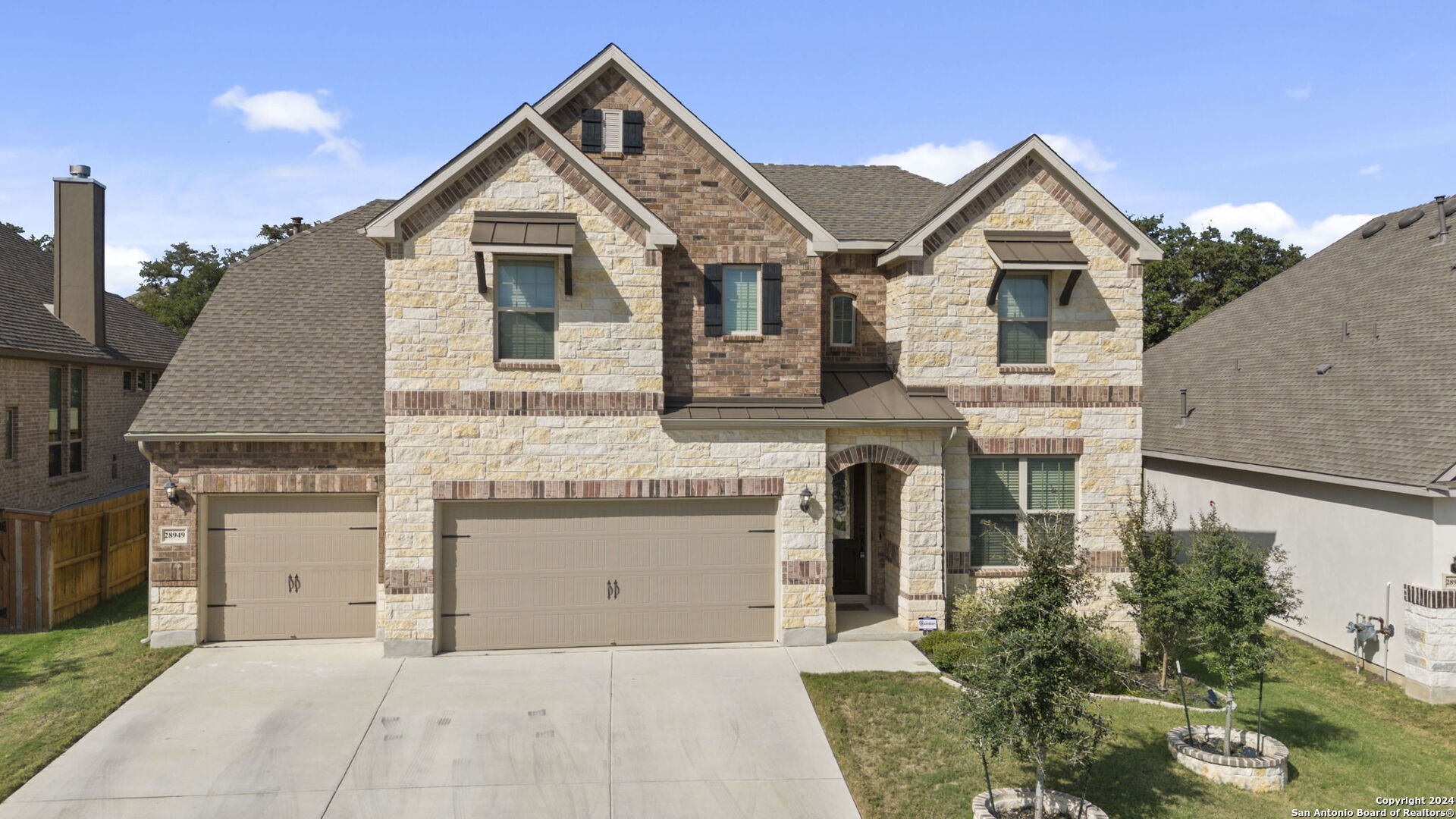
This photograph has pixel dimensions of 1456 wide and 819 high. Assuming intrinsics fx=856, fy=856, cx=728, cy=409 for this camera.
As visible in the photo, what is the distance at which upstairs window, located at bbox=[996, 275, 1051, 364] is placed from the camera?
576 inches

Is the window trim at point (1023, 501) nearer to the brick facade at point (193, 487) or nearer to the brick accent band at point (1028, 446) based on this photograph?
the brick accent band at point (1028, 446)

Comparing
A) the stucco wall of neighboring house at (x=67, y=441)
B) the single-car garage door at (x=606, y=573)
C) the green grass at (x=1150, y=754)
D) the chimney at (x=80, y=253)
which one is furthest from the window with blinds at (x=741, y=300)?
the chimney at (x=80, y=253)

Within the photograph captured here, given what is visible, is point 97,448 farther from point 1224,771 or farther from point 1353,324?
point 1353,324

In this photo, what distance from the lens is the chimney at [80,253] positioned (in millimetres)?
19094

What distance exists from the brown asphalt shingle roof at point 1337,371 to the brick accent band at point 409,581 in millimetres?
14847

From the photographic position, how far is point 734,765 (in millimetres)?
9484

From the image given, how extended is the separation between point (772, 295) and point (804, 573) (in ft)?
14.7

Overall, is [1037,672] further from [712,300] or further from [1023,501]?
[712,300]

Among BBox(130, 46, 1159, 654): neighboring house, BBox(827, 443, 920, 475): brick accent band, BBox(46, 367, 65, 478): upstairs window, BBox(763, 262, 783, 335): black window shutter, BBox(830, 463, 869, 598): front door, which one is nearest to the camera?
BBox(130, 46, 1159, 654): neighboring house

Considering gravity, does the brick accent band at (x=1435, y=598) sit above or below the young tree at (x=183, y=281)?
below

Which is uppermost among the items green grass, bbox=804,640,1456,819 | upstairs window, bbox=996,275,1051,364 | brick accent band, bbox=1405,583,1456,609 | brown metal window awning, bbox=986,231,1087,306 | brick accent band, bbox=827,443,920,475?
brown metal window awning, bbox=986,231,1087,306

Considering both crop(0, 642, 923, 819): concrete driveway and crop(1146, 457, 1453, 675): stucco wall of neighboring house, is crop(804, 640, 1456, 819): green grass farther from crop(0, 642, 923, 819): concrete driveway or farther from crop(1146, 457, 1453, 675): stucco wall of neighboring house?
crop(1146, 457, 1453, 675): stucco wall of neighboring house

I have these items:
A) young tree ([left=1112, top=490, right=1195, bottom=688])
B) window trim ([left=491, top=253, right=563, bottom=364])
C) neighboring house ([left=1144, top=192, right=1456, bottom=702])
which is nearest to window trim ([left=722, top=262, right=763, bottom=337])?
window trim ([left=491, top=253, right=563, bottom=364])

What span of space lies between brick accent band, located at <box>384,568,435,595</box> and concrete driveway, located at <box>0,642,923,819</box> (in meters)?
1.04
